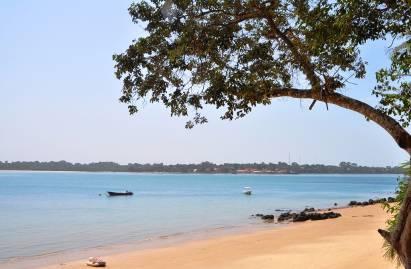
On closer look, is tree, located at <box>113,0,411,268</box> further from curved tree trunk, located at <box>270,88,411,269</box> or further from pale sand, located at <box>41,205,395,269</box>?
pale sand, located at <box>41,205,395,269</box>

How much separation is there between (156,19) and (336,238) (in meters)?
15.9

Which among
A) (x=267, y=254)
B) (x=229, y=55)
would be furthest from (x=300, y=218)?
(x=229, y=55)

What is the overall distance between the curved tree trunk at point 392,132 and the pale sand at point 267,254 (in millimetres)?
5313

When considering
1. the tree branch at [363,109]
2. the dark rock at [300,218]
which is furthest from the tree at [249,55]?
the dark rock at [300,218]

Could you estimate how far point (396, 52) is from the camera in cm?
649

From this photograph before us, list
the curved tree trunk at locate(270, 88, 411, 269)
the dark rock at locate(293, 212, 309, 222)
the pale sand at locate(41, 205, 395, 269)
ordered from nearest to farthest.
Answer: the curved tree trunk at locate(270, 88, 411, 269)
the pale sand at locate(41, 205, 395, 269)
the dark rock at locate(293, 212, 309, 222)

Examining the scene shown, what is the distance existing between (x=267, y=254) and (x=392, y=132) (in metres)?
11.3

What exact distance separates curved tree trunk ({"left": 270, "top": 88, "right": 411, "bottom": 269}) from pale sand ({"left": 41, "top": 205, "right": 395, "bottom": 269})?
5.31m

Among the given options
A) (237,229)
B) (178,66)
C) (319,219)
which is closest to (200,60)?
(178,66)

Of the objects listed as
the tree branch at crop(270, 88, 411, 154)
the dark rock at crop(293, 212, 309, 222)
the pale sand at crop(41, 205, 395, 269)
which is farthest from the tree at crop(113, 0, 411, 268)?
the dark rock at crop(293, 212, 309, 222)

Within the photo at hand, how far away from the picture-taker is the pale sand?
14.2 m

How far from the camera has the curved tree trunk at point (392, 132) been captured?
17.8 feet

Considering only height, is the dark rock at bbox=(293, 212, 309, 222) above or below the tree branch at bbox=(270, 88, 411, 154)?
below

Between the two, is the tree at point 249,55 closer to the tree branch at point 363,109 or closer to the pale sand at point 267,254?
A: the tree branch at point 363,109
